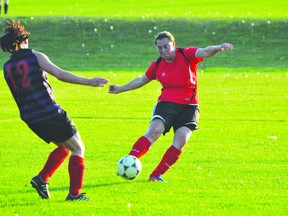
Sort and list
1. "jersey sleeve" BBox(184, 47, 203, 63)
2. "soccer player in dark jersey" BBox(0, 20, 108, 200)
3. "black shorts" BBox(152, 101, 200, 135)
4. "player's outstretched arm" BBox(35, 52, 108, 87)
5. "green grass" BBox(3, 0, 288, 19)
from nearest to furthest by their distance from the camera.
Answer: "player's outstretched arm" BBox(35, 52, 108, 87)
"soccer player in dark jersey" BBox(0, 20, 108, 200)
"black shorts" BBox(152, 101, 200, 135)
"jersey sleeve" BBox(184, 47, 203, 63)
"green grass" BBox(3, 0, 288, 19)

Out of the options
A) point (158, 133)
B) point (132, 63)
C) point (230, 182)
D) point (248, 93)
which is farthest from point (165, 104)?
point (132, 63)

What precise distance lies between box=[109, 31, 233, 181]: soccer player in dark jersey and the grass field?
54cm

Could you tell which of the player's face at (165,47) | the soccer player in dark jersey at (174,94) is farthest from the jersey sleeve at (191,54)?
the player's face at (165,47)

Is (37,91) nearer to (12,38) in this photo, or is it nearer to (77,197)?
(12,38)

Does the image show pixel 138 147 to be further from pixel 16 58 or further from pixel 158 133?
pixel 16 58

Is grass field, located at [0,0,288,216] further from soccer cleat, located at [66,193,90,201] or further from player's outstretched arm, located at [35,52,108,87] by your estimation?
player's outstretched arm, located at [35,52,108,87]

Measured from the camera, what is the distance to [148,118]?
18.3 metres

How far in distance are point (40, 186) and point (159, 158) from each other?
351 cm

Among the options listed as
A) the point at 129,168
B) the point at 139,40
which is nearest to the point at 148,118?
the point at 129,168

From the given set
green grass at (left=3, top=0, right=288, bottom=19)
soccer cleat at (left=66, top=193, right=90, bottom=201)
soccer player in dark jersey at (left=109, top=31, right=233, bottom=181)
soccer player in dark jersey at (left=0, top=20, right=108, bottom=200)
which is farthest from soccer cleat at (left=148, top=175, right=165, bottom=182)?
green grass at (left=3, top=0, right=288, bottom=19)

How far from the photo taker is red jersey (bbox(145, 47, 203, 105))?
11.9 metres

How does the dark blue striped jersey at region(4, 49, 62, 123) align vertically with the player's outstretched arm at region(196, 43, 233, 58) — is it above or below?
below

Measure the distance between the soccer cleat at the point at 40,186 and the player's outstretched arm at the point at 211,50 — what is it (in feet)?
9.22

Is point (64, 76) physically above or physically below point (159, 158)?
above
